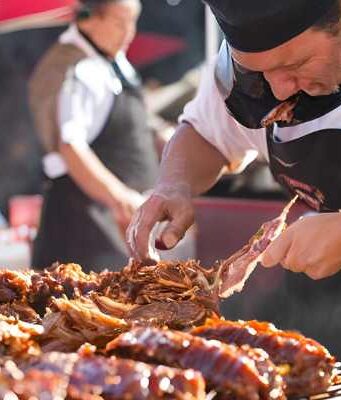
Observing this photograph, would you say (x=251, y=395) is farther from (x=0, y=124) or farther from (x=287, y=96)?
(x=0, y=124)

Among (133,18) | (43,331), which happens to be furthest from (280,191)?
(43,331)

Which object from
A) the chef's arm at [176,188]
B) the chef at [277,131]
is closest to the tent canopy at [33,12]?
the chef at [277,131]

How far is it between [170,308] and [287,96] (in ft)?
2.46

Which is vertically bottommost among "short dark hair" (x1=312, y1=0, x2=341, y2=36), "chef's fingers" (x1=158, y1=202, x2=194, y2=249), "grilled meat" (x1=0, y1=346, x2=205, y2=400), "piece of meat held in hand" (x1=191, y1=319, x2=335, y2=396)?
"chef's fingers" (x1=158, y1=202, x2=194, y2=249)

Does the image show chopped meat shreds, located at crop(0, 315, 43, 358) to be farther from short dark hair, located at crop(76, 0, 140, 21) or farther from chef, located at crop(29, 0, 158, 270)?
short dark hair, located at crop(76, 0, 140, 21)

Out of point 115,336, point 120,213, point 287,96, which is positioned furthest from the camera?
point 120,213

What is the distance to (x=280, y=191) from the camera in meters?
6.82

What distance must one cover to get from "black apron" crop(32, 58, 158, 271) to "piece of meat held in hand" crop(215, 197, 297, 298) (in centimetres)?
375

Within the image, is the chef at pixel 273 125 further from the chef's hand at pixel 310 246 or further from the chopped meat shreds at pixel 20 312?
the chopped meat shreds at pixel 20 312

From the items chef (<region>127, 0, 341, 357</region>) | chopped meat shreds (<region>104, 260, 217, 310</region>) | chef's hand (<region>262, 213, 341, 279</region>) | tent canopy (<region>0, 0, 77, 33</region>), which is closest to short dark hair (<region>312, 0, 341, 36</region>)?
chef (<region>127, 0, 341, 357</region>)

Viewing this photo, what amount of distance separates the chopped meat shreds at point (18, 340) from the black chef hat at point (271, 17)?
3.37 feet

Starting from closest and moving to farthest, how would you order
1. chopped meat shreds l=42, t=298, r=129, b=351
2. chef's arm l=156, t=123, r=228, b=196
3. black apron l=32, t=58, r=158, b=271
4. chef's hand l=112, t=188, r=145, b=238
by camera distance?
1. chopped meat shreds l=42, t=298, r=129, b=351
2. chef's arm l=156, t=123, r=228, b=196
3. chef's hand l=112, t=188, r=145, b=238
4. black apron l=32, t=58, r=158, b=271

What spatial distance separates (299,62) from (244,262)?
1.98 feet

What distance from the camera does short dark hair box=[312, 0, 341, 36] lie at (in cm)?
273
